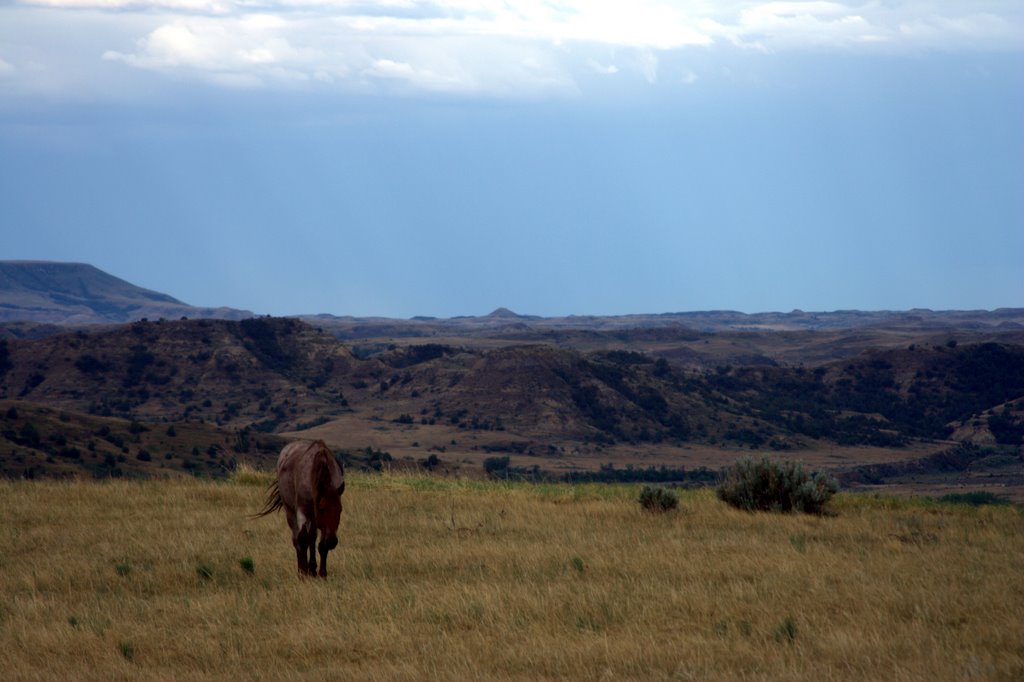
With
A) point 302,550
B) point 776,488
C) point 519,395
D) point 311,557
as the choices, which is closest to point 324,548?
point 302,550

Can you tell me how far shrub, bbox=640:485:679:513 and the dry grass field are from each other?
0.22 metres

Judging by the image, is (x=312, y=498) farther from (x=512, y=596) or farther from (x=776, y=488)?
(x=776, y=488)

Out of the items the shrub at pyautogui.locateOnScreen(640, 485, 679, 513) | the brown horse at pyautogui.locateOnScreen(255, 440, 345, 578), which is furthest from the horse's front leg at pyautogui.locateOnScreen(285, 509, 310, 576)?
the shrub at pyautogui.locateOnScreen(640, 485, 679, 513)

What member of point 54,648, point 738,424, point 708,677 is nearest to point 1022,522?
point 708,677

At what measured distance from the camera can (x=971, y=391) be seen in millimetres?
78000

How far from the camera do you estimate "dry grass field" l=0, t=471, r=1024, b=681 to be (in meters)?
7.12

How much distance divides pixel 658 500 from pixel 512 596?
6.16 m

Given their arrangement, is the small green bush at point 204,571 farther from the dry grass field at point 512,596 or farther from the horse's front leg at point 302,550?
the horse's front leg at point 302,550

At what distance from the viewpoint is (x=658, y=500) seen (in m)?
14.7

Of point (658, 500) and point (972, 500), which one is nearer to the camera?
point (658, 500)

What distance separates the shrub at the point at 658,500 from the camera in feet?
47.9

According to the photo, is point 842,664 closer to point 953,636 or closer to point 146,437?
point 953,636

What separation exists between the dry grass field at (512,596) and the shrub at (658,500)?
219 millimetres

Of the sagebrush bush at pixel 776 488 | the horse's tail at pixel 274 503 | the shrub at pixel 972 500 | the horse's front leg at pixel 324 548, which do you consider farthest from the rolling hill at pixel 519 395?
the horse's front leg at pixel 324 548
